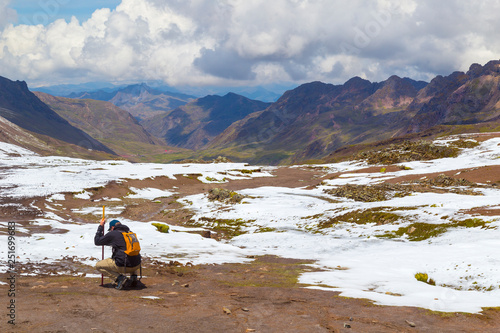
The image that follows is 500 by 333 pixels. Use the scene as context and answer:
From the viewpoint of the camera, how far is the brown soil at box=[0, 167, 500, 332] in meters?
10.6

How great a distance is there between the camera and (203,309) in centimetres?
1245

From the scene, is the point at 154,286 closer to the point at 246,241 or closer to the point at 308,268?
the point at 308,268

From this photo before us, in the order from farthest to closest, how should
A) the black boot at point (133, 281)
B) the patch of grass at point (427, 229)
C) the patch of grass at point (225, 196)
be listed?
1. the patch of grass at point (225, 196)
2. the patch of grass at point (427, 229)
3. the black boot at point (133, 281)

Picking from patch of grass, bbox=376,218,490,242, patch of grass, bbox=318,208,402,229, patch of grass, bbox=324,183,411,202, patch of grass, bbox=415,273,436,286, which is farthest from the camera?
patch of grass, bbox=324,183,411,202

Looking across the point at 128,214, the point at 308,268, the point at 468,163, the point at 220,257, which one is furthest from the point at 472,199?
the point at 468,163

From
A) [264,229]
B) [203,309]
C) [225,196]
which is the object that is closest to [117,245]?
[203,309]

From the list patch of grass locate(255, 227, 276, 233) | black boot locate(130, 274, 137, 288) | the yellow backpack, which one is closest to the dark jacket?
the yellow backpack

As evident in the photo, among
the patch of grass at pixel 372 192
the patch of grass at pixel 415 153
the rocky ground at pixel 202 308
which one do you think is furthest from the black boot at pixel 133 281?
the patch of grass at pixel 415 153

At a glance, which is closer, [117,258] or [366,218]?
[117,258]

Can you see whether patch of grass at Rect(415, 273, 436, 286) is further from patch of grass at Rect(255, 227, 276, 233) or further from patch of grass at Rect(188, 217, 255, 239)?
patch of grass at Rect(188, 217, 255, 239)

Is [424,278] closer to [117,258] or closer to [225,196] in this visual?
[117,258]

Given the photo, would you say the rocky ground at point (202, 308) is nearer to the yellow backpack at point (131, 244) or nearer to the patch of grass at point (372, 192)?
the yellow backpack at point (131, 244)

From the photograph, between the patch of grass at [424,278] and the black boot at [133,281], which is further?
the patch of grass at [424,278]

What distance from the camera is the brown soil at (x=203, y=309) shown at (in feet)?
34.9
